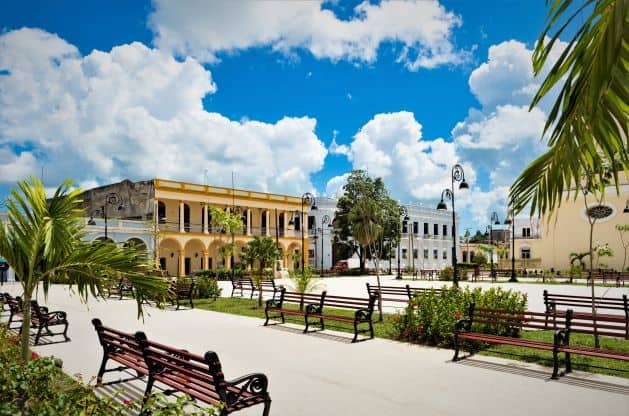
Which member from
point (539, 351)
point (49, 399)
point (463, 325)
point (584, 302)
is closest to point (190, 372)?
point (49, 399)

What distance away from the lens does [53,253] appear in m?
4.64

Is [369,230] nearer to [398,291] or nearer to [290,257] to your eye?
[398,291]

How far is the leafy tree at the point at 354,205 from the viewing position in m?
49.0

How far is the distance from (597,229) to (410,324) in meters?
37.6

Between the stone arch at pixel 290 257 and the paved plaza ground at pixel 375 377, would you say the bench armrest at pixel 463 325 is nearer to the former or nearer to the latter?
the paved plaza ground at pixel 375 377

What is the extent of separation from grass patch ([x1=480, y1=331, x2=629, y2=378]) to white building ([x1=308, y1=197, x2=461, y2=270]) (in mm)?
40287

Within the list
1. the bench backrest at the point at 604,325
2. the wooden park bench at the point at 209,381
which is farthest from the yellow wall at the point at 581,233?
the wooden park bench at the point at 209,381

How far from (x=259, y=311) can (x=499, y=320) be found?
294 inches

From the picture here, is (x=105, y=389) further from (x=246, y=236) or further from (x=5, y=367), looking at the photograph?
(x=246, y=236)

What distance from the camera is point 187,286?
17.3 m

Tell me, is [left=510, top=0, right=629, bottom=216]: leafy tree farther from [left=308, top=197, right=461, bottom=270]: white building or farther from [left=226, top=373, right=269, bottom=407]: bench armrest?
[left=308, top=197, right=461, bottom=270]: white building

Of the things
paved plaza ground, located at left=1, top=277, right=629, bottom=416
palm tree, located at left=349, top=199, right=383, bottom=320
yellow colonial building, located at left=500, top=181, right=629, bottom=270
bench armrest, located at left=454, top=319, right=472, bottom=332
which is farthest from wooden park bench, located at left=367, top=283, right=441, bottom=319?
yellow colonial building, located at left=500, top=181, right=629, bottom=270

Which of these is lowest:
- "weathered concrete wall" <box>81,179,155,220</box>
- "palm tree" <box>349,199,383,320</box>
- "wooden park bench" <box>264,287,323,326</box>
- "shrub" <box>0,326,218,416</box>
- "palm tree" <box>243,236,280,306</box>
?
"wooden park bench" <box>264,287,323,326</box>

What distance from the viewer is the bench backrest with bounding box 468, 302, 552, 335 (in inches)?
287
